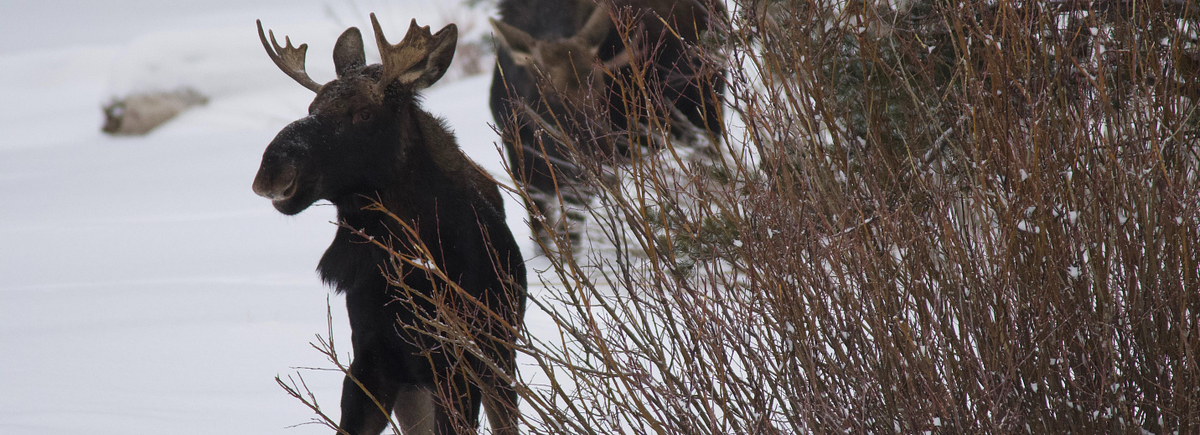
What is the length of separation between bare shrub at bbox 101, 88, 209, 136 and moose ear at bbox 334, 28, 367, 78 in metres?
14.1

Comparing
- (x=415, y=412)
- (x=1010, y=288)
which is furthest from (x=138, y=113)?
(x=1010, y=288)

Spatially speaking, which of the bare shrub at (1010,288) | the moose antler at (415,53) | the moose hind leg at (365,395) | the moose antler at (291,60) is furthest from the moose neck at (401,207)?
the bare shrub at (1010,288)

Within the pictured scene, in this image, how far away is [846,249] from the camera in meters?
1.97

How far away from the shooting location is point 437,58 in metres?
2.74

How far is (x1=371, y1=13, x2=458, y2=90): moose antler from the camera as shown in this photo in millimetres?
2680

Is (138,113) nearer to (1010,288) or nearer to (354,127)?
(354,127)

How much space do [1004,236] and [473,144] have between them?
9261 millimetres

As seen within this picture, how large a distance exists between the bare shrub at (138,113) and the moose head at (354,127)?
14.3 meters

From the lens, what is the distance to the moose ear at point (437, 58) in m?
2.70

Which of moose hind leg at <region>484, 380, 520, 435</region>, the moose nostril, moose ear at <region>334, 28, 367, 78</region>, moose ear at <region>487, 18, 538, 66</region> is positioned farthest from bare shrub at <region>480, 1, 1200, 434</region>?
moose ear at <region>487, 18, 538, 66</region>

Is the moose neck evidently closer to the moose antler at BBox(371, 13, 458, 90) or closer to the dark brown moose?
the dark brown moose

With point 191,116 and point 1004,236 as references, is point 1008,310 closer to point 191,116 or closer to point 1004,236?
point 1004,236

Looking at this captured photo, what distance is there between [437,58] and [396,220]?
473 mm

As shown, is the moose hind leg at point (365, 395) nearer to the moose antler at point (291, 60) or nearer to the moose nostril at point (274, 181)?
the moose nostril at point (274, 181)
